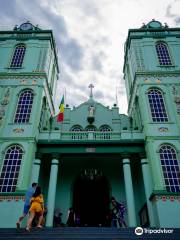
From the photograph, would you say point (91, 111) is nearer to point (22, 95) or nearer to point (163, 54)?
point (22, 95)

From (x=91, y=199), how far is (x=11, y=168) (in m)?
7.04

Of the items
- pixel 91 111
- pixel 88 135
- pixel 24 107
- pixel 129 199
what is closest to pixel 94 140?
pixel 88 135

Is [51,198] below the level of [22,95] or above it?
below

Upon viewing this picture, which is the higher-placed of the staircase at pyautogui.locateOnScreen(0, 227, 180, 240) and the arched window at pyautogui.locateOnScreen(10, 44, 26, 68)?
the arched window at pyautogui.locateOnScreen(10, 44, 26, 68)

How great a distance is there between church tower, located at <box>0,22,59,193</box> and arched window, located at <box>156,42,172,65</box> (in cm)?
1052

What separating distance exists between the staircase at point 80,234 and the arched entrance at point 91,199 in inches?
319

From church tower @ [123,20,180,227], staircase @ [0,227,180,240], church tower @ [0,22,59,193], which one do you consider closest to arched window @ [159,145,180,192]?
church tower @ [123,20,180,227]

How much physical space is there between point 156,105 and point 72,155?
7.84m

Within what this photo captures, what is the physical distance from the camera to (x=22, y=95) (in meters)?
20.9

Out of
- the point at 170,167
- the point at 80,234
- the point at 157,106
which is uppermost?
the point at 157,106

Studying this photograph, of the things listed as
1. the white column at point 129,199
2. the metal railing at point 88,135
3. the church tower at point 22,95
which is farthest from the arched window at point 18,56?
the white column at point 129,199

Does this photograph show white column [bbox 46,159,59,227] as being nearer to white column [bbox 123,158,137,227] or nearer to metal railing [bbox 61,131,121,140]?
metal railing [bbox 61,131,121,140]

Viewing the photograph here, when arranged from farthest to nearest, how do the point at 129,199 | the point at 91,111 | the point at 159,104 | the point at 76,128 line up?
the point at 91,111, the point at 76,128, the point at 159,104, the point at 129,199

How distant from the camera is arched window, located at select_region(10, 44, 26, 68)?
22898 millimetres
